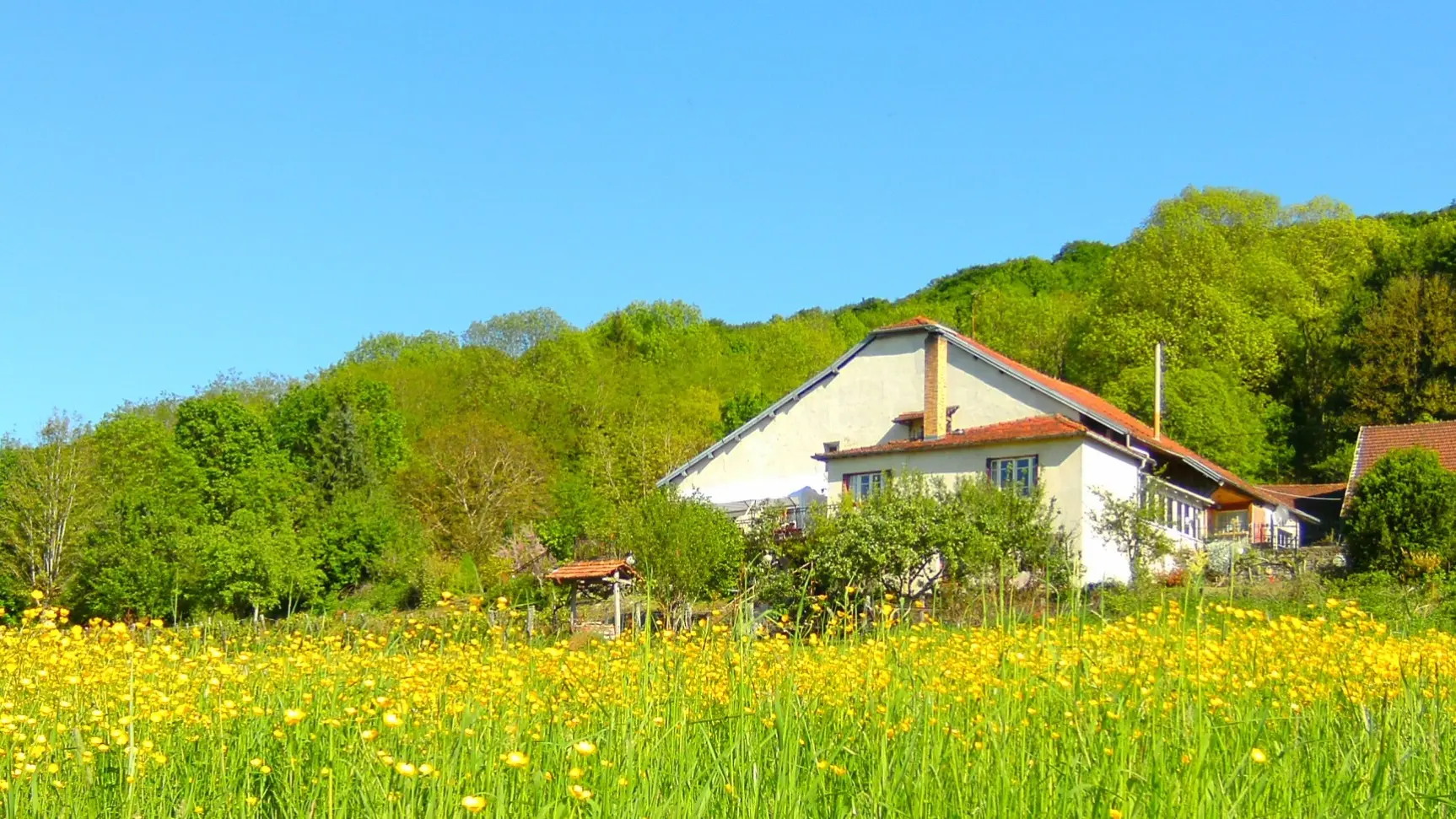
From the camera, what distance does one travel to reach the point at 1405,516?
29.6 metres

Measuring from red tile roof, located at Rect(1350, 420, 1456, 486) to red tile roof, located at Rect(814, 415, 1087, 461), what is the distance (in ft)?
32.7

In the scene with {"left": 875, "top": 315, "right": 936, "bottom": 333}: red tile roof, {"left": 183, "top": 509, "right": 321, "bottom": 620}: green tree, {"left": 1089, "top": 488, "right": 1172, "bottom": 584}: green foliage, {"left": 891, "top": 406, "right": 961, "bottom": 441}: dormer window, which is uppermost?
{"left": 875, "top": 315, "right": 936, "bottom": 333}: red tile roof

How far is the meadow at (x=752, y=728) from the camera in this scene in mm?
4445

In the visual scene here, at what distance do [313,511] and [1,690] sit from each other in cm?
4984

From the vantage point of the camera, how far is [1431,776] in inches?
193

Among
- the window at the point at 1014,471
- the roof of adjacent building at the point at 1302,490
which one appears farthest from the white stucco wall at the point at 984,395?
the roof of adjacent building at the point at 1302,490

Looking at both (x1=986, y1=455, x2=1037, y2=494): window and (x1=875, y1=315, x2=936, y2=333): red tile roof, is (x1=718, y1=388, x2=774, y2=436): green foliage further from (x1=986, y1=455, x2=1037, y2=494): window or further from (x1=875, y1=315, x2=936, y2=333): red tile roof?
(x1=986, y1=455, x2=1037, y2=494): window

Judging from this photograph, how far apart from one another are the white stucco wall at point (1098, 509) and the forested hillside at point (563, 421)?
14.5m

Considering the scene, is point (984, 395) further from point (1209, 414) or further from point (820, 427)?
point (1209, 414)

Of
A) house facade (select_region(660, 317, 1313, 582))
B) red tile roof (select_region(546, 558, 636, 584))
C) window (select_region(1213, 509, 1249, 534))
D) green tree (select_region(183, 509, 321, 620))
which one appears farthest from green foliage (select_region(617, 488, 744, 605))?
green tree (select_region(183, 509, 321, 620))

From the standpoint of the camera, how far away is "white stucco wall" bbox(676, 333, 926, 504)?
39531mm

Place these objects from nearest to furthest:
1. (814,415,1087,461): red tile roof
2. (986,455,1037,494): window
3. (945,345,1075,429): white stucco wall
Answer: (814,415,1087,461): red tile roof
(986,455,1037,494): window
(945,345,1075,429): white stucco wall

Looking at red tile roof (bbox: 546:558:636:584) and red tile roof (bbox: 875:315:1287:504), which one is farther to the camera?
red tile roof (bbox: 875:315:1287:504)

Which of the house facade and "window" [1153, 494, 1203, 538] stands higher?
the house facade
